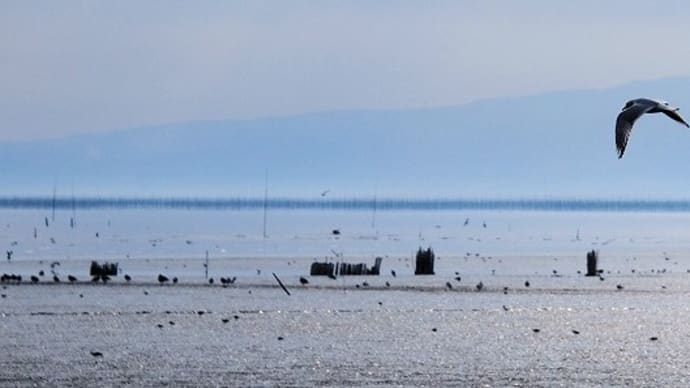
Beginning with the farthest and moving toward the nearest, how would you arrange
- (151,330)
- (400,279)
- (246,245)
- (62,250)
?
(246,245), (62,250), (400,279), (151,330)

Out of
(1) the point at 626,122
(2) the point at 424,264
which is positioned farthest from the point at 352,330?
(2) the point at 424,264

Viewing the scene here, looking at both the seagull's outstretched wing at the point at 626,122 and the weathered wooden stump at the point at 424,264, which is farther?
the weathered wooden stump at the point at 424,264

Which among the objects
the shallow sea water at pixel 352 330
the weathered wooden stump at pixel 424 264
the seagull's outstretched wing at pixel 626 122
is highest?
the seagull's outstretched wing at pixel 626 122

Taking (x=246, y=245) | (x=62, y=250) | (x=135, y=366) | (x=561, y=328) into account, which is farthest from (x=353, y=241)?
(x=135, y=366)

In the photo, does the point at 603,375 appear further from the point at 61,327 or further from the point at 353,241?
the point at 353,241

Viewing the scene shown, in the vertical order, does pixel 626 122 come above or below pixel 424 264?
above

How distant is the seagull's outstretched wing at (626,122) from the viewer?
19044 millimetres

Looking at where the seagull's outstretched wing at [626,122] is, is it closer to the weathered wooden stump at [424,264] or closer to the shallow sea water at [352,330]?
the shallow sea water at [352,330]

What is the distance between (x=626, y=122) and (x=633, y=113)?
0.13 m

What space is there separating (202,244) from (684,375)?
71.8 m

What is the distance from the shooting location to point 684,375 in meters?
25.2

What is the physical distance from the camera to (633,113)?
19297 mm

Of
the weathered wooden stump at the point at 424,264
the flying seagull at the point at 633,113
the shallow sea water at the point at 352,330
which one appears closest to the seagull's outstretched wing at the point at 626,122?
the flying seagull at the point at 633,113

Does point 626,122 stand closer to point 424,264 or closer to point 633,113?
point 633,113
